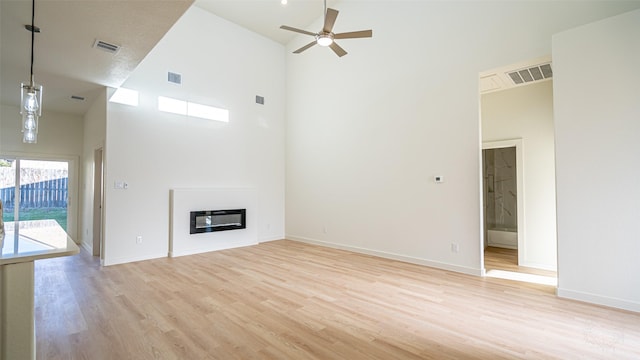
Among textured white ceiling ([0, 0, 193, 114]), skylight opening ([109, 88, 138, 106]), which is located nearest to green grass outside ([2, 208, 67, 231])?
textured white ceiling ([0, 0, 193, 114])

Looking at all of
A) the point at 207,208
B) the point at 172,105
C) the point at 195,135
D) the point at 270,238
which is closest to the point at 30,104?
the point at 172,105

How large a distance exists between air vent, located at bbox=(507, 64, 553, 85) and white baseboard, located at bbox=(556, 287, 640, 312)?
3.01 meters

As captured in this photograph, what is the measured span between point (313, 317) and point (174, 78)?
17.2 ft

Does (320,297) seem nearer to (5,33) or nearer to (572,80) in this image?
(572,80)

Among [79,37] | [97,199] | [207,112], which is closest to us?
[79,37]

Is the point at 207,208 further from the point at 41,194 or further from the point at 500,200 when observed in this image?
the point at 500,200

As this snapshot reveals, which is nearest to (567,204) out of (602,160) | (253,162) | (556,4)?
(602,160)

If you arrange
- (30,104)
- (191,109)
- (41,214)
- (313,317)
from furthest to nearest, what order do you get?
(41,214), (191,109), (313,317), (30,104)

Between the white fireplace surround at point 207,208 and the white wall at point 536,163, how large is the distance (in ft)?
17.8

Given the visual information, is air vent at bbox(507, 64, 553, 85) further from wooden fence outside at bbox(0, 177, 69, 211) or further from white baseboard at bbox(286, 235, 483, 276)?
wooden fence outside at bbox(0, 177, 69, 211)

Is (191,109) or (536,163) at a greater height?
(191,109)

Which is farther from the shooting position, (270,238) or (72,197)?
(270,238)

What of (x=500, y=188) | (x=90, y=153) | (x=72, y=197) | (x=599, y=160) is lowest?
(x=72, y=197)

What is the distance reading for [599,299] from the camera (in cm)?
318
